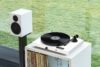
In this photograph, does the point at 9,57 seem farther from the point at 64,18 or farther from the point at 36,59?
the point at 36,59

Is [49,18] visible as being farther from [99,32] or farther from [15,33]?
[15,33]

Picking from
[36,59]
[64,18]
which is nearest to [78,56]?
[36,59]

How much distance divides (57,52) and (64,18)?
1.08 metres

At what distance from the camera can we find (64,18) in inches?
123

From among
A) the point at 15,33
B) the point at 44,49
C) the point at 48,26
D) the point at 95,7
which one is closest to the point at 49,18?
the point at 48,26

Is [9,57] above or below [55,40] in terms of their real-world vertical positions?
below

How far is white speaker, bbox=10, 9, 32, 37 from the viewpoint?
91.0 inches

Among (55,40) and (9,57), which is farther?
(9,57)

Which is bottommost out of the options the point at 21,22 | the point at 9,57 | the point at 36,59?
the point at 9,57

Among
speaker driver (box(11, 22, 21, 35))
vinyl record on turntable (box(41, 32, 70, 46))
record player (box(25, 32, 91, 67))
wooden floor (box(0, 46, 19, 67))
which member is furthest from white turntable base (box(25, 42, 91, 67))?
wooden floor (box(0, 46, 19, 67))

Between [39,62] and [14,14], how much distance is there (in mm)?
489

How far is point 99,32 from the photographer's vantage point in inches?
115

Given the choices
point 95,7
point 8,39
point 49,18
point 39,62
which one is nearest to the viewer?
point 39,62

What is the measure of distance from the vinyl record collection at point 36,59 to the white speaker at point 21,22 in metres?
0.22
